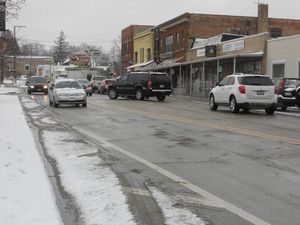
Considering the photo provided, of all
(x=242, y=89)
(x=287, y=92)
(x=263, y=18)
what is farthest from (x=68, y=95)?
(x=263, y=18)

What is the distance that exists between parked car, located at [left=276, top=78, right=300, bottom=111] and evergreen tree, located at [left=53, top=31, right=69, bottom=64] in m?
135

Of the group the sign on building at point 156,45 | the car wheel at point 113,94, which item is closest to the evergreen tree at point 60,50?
the sign on building at point 156,45

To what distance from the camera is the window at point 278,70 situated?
3428 centimetres

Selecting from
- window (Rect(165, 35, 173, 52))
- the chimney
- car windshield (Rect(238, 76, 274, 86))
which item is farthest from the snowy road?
window (Rect(165, 35, 173, 52))

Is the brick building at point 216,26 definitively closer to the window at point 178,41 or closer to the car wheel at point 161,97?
the window at point 178,41

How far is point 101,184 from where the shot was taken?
25.8 ft

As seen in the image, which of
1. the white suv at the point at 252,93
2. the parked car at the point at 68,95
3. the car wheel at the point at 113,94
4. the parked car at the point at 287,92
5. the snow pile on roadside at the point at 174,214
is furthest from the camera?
the car wheel at the point at 113,94

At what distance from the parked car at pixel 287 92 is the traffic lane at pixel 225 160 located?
10.5m

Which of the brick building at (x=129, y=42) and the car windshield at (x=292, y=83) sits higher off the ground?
the brick building at (x=129, y=42)

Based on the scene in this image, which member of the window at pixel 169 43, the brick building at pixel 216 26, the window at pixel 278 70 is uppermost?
the brick building at pixel 216 26

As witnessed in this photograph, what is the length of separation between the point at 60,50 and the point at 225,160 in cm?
15402

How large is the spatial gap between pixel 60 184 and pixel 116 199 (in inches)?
54.1

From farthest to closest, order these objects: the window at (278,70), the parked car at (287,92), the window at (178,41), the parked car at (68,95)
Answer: the window at (178,41), the window at (278,70), the parked car at (68,95), the parked car at (287,92)

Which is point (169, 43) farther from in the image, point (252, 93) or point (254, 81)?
point (252, 93)
